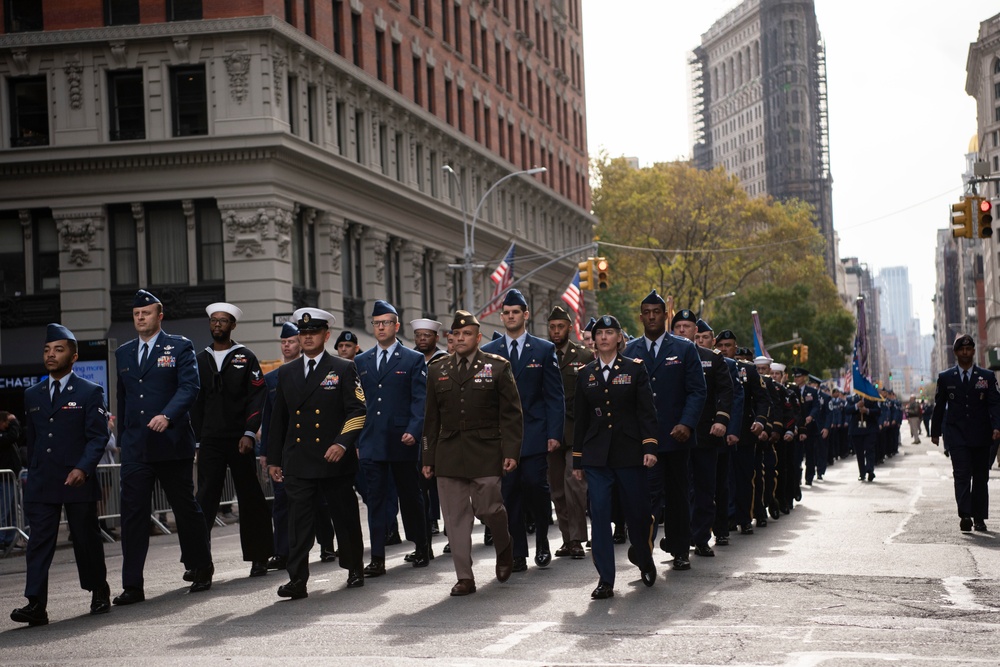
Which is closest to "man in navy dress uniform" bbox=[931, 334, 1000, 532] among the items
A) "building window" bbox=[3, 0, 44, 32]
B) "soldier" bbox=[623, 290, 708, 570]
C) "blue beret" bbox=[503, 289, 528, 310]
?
"soldier" bbox=[623, 290, 708, 570]

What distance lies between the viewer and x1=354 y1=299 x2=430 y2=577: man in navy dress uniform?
13.0 meters

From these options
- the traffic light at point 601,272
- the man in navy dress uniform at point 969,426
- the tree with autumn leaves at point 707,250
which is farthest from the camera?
the tree with autumn leaves at point 707,250

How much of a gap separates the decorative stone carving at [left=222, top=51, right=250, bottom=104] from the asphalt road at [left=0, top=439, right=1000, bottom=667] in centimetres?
2285

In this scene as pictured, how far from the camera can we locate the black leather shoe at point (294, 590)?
10.5m

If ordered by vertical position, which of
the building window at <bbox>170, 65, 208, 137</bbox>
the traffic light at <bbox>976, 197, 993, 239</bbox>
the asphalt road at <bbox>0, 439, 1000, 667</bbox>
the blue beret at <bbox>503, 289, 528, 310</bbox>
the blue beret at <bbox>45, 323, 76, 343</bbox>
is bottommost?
the asphalt road at <bbox>0, 439, 1000, 667</bbox>

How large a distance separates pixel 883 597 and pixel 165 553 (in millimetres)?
8866

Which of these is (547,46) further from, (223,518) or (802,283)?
(223,518)

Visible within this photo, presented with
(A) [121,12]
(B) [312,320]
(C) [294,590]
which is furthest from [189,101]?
(C) [294,590]

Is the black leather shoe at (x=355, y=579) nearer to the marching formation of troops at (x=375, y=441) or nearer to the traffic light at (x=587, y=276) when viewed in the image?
the marching formation of troops at (x=375, y=441)

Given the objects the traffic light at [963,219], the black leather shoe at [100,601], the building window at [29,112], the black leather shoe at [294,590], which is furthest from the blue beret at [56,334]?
the building window at [29,112]

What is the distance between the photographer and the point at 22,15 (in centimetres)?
3712

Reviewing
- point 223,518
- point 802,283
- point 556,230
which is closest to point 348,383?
point 223,518

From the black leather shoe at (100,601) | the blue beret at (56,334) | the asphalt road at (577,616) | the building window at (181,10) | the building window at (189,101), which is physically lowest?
the asphalt road at (577,616)

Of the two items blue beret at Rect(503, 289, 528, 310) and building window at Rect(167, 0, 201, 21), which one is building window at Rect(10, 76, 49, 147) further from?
blue beret at Rect(503, 289, 528, 310)
